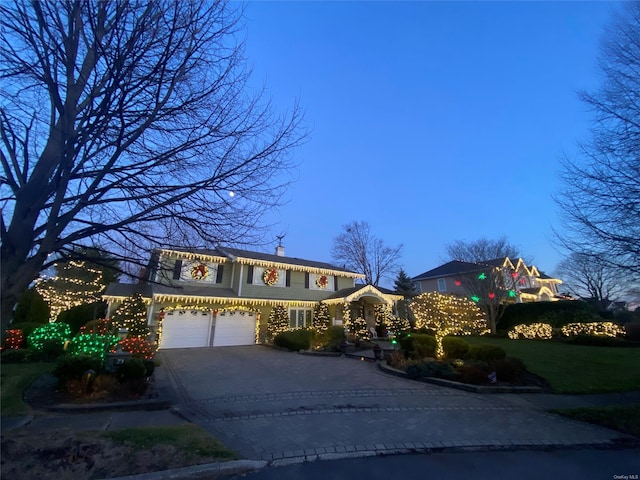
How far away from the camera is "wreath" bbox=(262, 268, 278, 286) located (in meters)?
20.0

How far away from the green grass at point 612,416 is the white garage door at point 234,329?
1551 centimetres

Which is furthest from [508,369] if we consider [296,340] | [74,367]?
[74,367]

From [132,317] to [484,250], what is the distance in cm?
2550

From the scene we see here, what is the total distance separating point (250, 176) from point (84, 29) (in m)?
2.89

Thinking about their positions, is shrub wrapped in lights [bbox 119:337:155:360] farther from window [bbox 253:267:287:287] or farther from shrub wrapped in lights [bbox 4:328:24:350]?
window [bbox 253:267:287:287]

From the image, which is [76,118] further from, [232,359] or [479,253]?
[479,253]

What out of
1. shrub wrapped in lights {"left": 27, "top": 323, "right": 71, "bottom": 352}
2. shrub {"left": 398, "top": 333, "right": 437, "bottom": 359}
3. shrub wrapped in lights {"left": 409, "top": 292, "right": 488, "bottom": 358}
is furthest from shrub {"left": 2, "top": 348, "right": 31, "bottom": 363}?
shrub wrapped in lights {"left": 409, "top": 292, "right": 488, "bottom": 358}

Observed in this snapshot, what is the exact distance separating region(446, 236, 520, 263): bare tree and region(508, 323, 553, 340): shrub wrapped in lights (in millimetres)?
6493

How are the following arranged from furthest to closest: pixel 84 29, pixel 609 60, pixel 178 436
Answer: pixel 609 60
pixel 178 436
pixel 84 29

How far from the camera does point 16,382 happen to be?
7.52 m

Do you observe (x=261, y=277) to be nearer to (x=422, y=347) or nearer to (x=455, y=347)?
(x=422, y=347)

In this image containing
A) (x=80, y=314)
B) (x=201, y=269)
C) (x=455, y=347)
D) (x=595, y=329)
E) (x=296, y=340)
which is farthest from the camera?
(x=80, y=314)

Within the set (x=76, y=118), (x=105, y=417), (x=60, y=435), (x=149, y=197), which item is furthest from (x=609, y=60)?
(x=105, y=417)

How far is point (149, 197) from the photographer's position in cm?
457
